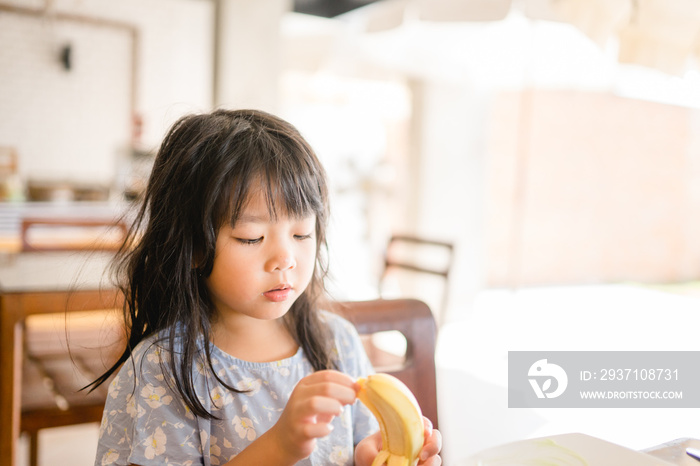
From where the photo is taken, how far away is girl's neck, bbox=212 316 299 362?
877 mm

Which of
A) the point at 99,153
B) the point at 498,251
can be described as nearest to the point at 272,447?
the point at 99,153

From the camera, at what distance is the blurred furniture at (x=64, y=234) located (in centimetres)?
263

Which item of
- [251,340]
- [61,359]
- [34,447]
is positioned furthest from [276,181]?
[34,447]

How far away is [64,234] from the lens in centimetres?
359

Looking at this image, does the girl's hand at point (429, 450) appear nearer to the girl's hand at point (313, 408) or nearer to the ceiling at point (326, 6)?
the girl's hand at point (313, 408)

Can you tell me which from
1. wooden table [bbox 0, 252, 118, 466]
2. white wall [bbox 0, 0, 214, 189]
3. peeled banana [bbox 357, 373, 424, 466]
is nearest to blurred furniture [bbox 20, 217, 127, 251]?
white wall [bbox 0, 0, 214, 189]

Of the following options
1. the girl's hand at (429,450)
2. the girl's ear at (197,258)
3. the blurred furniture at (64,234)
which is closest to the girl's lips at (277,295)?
the girl's ear at (197,258)

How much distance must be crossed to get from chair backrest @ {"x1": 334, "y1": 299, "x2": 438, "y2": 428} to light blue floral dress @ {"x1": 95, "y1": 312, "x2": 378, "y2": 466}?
0.56 feet

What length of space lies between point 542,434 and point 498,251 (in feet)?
24.3

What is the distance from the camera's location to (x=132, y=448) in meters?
0.76

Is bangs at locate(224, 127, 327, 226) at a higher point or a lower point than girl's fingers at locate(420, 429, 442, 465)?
higher

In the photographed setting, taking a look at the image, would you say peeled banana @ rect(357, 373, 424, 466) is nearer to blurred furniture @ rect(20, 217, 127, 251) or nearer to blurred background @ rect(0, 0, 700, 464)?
blurred background @ rect(0, 0, 700, 464)

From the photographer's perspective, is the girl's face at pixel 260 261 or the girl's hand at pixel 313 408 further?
the girl's face at pixel 260 261

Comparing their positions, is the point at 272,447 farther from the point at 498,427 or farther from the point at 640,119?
the point at 640,119
